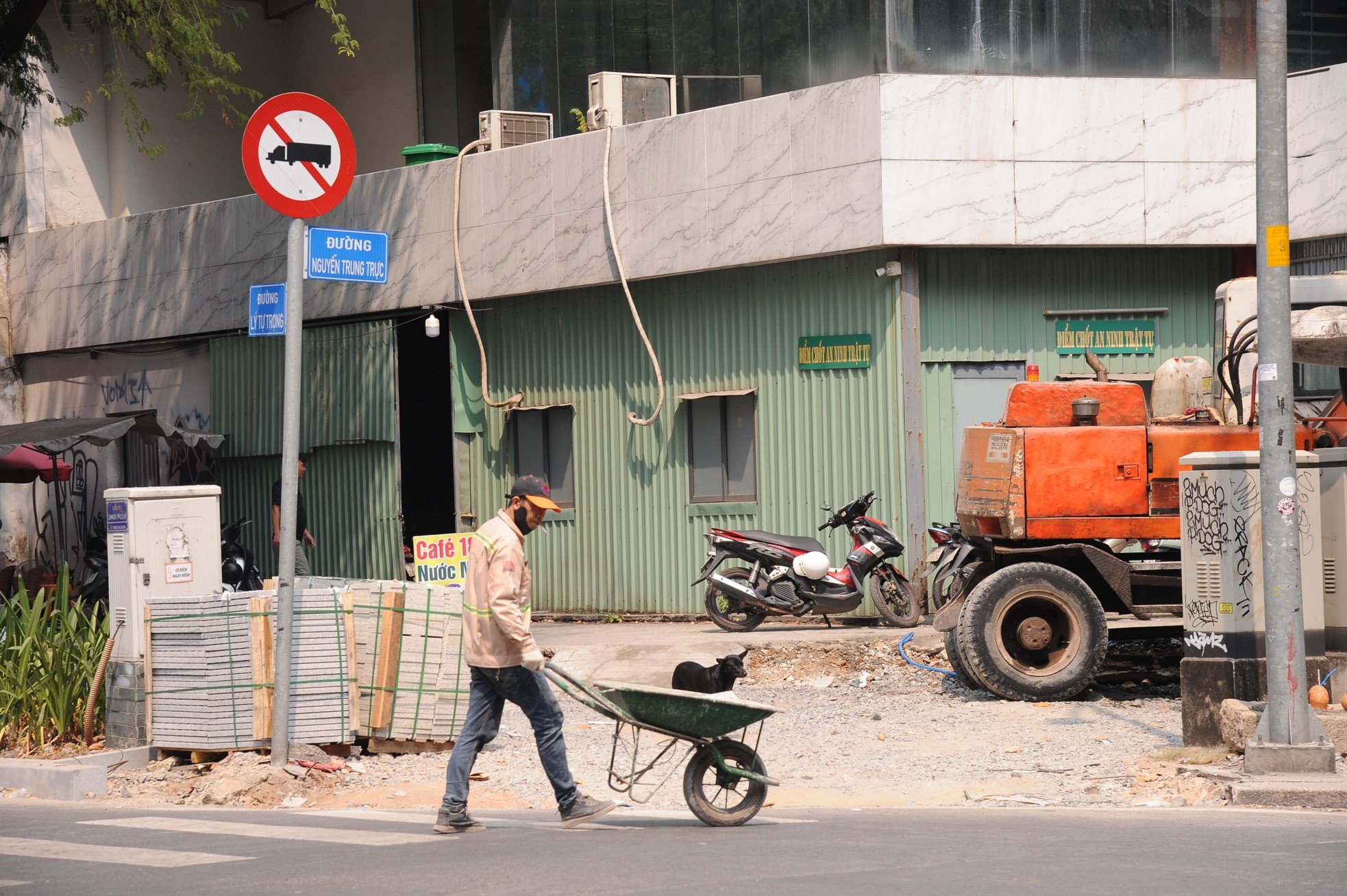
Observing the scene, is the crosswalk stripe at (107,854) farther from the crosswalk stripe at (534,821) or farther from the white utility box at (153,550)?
the white utility box at (153,550)

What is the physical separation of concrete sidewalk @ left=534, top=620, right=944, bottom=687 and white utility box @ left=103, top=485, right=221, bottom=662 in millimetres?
3597

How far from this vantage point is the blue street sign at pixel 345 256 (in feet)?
33.0

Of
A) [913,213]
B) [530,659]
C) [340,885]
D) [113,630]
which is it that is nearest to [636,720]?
[530,659]

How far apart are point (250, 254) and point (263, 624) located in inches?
485

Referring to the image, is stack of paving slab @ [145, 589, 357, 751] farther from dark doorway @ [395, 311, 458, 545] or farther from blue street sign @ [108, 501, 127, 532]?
dark doorway @ [395, 311, 458, 545]

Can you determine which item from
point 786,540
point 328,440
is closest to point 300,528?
point 328,440

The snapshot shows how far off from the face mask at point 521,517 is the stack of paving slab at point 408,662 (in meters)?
2.58

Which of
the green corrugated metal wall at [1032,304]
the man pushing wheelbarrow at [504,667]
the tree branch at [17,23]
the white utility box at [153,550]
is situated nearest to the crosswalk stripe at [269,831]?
the man pushing wheelbarrow at [504,667]

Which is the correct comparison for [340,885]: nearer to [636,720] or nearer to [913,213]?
[636,720]

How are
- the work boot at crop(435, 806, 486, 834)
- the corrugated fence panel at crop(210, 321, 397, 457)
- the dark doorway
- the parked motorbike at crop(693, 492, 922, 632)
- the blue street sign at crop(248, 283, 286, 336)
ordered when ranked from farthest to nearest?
the dark doorway
the corrugated fence panel at crop(210, 321, 397, 457)
the parked motorbike at crop(693, 492, 922, 632)
the blue street sign at crop(248, 283, 286, 336)
the work boot at crop(435, 806, 486, 834)

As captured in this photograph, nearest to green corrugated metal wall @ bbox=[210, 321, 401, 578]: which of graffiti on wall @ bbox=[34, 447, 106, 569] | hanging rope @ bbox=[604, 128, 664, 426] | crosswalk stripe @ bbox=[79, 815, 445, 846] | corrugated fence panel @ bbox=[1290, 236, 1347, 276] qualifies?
graffiti on wall @ bbox=[34, 447, 106, 569]

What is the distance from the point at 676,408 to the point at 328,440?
562 centimetres

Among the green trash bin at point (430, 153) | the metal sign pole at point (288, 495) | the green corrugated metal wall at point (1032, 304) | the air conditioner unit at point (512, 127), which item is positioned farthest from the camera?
the green trash bin at point (430, 153)

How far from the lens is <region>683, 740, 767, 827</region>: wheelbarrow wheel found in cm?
807
